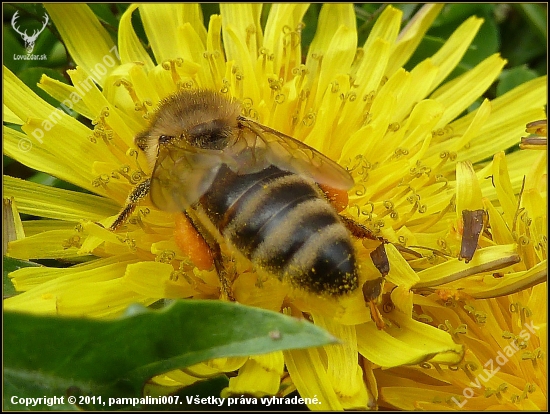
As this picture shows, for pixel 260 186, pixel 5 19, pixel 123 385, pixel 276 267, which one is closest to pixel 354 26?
pixel 260 186

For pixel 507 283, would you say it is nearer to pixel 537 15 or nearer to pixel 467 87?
pixel 467 87

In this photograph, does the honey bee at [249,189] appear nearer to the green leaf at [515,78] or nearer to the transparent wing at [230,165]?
the transparent wing at [230,165]

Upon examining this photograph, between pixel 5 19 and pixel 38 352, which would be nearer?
pixel 38 352

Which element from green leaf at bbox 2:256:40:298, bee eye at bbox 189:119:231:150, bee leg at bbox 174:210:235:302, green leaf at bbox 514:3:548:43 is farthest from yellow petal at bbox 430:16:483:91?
green leaf at bbox 2:256:40:298

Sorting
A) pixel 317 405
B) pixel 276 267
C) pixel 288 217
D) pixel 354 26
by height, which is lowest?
pixel 317 405

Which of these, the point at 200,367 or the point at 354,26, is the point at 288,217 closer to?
the point at 200,367

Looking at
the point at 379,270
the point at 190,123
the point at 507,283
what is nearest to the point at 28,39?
the point at 190,123

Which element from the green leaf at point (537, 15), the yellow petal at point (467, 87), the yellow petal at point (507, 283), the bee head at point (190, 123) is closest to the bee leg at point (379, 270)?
the yellow petal at point (507, 283)

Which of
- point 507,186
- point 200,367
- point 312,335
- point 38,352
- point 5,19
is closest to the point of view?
point 312,335
